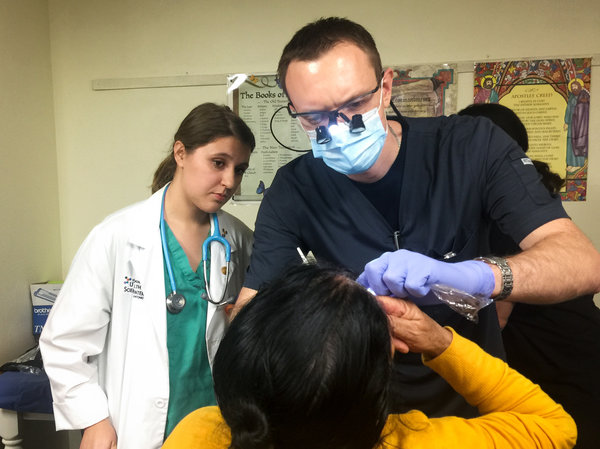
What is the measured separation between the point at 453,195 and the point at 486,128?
0.64 ft

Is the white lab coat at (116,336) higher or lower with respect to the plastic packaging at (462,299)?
lower

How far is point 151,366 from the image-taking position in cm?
132

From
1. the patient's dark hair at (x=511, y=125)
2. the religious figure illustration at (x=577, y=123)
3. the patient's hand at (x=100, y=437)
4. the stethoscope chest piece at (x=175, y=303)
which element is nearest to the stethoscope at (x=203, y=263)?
the stethoscope chest piece at (x=175, y=303)

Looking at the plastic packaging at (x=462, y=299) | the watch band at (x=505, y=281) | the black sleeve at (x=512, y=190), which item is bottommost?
the plastic packaging at (x=462, y=299)

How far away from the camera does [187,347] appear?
1402 millimetres

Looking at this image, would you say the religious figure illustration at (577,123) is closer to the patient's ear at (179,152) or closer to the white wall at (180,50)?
the white wall at (180,50)

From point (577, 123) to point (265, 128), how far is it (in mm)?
1554

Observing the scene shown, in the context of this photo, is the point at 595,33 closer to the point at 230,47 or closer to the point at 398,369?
the point at 230,47

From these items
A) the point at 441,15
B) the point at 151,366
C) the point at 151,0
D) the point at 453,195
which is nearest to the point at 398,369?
the point at 453,195

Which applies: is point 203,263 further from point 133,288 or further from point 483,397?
point 483,397

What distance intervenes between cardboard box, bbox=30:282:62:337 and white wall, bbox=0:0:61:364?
31mm

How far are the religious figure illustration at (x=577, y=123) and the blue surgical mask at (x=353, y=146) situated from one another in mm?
1486

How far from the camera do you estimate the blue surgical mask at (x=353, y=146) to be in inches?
42.7

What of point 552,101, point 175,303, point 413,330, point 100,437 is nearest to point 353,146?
point 413,330
